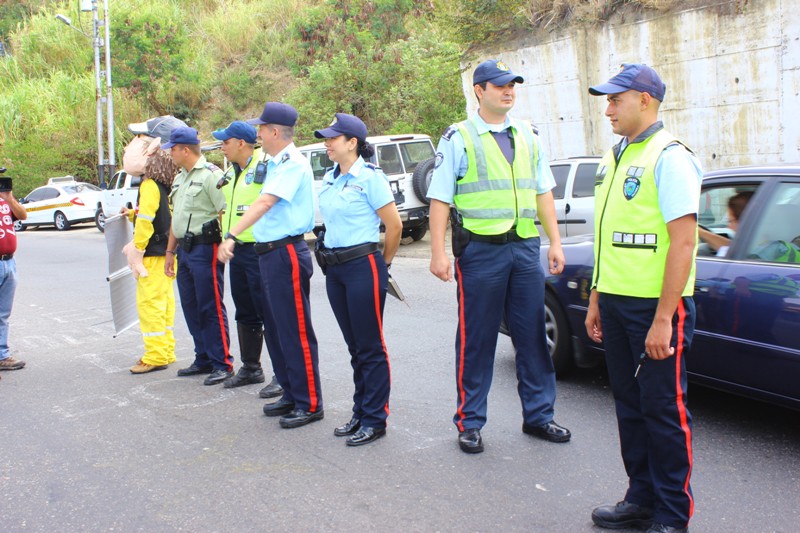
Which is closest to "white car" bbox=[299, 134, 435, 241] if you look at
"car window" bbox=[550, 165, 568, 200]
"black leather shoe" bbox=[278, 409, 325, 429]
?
"car window" bbox=[550, 165, 568, 200]

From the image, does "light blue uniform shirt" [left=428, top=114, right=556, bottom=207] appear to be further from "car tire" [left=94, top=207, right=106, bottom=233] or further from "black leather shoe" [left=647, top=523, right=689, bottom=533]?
"car tire" [left=94, top=207, right=106, bottom=233]

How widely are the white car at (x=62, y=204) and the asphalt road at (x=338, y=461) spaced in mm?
18860

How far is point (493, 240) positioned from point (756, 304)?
1.39 metres

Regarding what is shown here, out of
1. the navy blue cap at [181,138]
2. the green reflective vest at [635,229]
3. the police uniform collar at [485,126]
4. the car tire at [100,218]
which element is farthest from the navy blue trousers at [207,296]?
the car tire at [100,218]

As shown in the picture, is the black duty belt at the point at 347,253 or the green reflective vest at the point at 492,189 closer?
the green reflective vest at the point at 492,189

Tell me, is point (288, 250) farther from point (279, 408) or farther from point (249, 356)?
point (249, 356)

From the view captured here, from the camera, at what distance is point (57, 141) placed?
33125mm

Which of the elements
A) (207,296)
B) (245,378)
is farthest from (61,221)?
(245,378)

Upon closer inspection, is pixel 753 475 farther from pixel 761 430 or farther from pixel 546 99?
pixel 546 99

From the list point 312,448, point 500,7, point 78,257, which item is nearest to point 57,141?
point 78,257

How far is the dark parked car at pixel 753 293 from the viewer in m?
3.92

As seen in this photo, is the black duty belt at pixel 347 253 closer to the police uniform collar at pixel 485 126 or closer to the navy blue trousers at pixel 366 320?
the navy blue trousers at pixel 366 320

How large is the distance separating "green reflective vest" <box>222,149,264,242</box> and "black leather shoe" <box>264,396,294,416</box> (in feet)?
3.56

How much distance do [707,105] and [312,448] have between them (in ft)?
33.6
